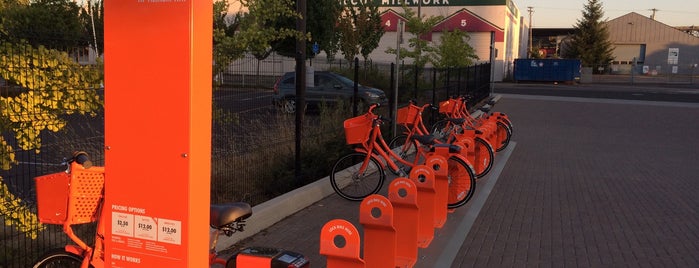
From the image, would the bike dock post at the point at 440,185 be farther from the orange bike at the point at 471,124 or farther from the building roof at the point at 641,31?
the building roof at the point at 641,31

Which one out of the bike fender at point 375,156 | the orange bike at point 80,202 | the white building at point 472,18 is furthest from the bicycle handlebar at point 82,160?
the white building at point 472,18

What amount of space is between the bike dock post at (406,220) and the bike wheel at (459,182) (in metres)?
2.03

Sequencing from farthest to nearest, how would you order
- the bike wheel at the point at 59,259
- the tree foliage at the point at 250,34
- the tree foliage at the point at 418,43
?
the tree foliage at the point at 418,43
the tree foliage at the point at 250,34
the bike wheel at the point at 59,259

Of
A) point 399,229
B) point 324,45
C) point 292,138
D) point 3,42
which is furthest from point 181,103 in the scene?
point 324,45

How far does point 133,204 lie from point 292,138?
5742 mm

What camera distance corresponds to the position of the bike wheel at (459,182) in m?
6.95

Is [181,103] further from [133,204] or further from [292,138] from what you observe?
[292,138]

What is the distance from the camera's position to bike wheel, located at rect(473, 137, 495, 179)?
29.9 feet

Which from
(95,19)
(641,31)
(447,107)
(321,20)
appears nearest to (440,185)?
(447,107)

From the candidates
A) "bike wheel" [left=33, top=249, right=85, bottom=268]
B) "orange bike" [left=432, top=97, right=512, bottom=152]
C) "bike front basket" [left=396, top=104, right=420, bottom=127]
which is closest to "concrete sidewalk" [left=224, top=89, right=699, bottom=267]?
"orange bike" [left=432, top=97, right=512, bottom=152]

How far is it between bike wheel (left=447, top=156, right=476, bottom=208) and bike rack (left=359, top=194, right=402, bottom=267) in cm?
263

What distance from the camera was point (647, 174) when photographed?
10.1 m

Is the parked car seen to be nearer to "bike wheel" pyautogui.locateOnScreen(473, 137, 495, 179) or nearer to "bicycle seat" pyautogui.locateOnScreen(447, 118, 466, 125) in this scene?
"bicycle seat" pyautogui.locateOnScreen(447, 118, 466, 125)

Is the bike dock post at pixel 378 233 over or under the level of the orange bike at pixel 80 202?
under
